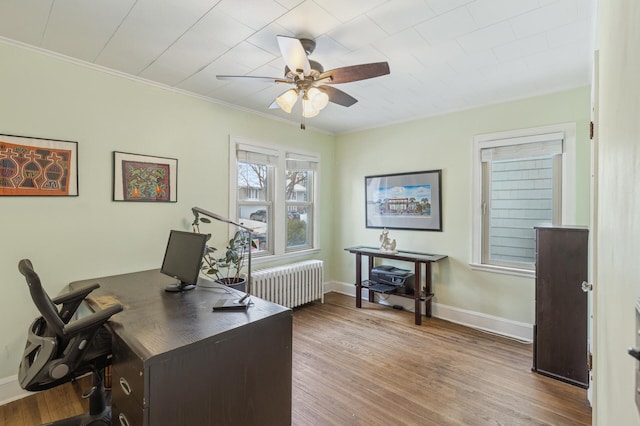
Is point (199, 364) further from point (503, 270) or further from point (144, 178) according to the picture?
point (503, 270)

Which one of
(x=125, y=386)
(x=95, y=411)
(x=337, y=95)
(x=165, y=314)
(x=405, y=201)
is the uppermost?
(x=337, y=95)

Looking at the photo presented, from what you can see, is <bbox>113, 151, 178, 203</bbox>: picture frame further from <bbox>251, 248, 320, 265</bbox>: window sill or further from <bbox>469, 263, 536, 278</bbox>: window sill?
<bbox>469, 263, 536, 278</bbox>: window sill

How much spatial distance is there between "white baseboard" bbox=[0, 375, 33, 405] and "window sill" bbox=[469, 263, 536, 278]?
13.4ft

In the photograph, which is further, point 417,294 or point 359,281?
point 359,281

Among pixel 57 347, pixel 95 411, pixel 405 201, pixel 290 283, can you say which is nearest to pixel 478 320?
pixel 405 201

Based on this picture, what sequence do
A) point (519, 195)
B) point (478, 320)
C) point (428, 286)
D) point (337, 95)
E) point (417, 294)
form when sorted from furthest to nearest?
point (428, 286) → point (417, 294) → point (478, 320) → point (519, 195) → point (337, 95)

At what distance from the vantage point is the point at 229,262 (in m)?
3.28

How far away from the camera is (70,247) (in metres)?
2.39

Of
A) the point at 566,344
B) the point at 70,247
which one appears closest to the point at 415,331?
the point at 566,344

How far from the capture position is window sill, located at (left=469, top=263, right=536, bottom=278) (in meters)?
3.08

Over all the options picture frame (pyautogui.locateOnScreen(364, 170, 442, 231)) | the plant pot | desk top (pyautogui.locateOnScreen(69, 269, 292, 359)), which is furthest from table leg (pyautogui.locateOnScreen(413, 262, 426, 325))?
desk top (pyautogui.locateOnScreen(69, 269, 292, 359))

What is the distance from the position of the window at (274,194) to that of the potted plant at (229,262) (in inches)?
12.6

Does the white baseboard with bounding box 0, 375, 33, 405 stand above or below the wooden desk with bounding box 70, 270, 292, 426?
below

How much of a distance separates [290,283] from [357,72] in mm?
2630
